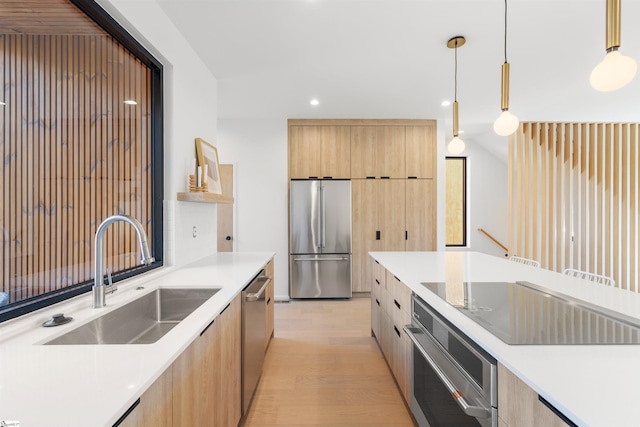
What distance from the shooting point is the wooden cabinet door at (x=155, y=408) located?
774 mm

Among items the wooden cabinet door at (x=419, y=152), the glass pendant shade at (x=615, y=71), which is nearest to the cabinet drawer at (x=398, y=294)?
the glass pendant shade at (x=615, y=71)

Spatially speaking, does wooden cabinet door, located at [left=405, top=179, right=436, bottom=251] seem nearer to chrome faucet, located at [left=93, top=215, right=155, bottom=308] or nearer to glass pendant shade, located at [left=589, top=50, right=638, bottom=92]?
glass pendant shade, located at [left=589, top=50, right=638, bottom=92]

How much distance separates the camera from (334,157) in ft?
15.5

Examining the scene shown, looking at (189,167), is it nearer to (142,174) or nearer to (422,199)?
(142,174)

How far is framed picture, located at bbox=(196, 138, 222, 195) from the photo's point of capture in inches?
107

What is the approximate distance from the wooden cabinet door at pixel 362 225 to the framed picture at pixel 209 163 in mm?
2279

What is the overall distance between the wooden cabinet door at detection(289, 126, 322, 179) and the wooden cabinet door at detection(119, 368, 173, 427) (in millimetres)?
3944

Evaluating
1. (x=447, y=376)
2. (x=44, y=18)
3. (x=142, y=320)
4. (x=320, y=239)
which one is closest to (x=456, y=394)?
(x=447, y=376)

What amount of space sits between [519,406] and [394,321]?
1387 mm

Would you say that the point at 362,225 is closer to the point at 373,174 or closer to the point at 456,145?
the point at 373,174

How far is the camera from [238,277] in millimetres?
2004

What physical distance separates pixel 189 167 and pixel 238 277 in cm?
117

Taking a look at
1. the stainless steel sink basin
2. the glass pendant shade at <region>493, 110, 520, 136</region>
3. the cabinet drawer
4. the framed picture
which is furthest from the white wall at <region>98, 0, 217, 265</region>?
the glass pendant shade at <region>493, 110, 520, 136</region>

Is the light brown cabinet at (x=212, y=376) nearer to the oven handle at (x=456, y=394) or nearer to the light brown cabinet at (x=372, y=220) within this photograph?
the oven handle at (x=456, y=394)
